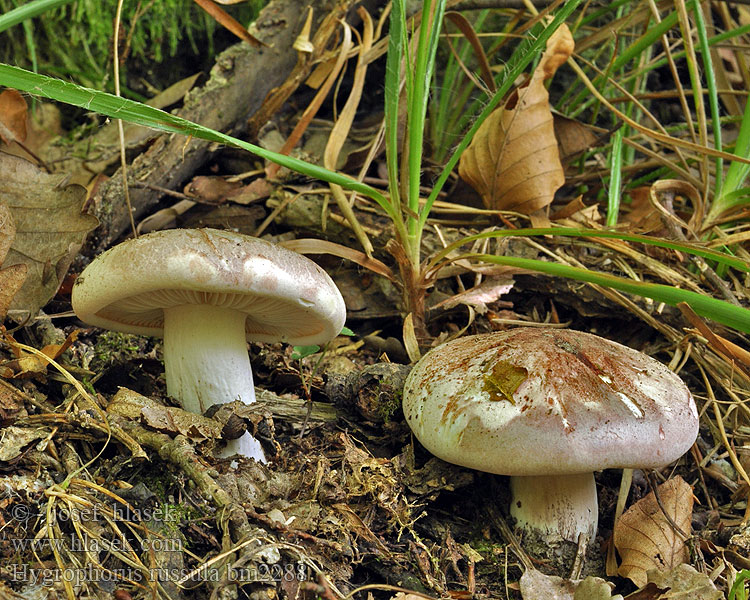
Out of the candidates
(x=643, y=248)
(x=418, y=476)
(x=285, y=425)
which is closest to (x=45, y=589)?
(x=285, y=425)

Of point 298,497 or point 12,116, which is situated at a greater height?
point 12,116

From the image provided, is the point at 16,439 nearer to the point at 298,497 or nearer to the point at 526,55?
the point at 298,497

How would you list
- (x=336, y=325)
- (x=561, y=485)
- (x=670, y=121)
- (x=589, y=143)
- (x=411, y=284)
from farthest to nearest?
1. (x=670, y=121)
2. (x=589, y=143)
3. (x=411, y=284)
4. (x=336, y=325)
5. (x=561, y=485)

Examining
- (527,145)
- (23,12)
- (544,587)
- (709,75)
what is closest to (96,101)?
(23,12)

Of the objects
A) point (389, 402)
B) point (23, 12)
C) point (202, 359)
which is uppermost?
point (23, 12)

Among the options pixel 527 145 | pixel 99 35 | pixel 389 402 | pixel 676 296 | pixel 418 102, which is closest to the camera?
pixel 676 296

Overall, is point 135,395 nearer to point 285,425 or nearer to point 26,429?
point 26,429
